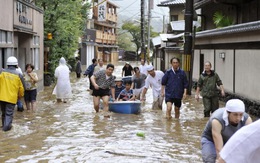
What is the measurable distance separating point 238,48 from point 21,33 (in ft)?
31.0

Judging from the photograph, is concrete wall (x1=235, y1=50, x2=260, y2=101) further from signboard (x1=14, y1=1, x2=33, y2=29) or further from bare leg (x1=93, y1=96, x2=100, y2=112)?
signboard (x1=14, y1=1, x2=33, y2=29)

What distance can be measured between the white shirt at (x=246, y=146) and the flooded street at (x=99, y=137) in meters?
5.68

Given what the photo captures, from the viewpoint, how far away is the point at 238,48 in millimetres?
18391

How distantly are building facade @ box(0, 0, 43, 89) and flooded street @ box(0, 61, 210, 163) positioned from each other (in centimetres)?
257

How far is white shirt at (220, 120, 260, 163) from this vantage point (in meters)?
3.03

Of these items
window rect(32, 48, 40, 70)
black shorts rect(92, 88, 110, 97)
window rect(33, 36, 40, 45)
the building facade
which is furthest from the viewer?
window rect(33, 36, 40, 45)

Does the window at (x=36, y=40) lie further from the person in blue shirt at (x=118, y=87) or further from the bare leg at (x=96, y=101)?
the bare leg at (x=96, y=101)

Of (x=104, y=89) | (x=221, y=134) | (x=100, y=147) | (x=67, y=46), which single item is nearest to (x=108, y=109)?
(x=104, y=89)

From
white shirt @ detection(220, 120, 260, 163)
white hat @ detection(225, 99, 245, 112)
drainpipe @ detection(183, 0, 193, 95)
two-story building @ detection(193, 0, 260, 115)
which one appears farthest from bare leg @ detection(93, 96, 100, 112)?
white shirt @ detection(220, 120, 260, 163)

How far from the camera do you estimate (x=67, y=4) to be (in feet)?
88.8

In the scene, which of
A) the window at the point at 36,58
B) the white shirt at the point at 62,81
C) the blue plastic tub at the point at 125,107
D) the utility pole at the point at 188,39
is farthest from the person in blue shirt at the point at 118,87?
the window at the point at 36,58

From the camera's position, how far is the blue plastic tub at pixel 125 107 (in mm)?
14789

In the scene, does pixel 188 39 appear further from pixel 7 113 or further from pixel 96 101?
pixel 7 113

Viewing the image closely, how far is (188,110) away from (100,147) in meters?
8.21
